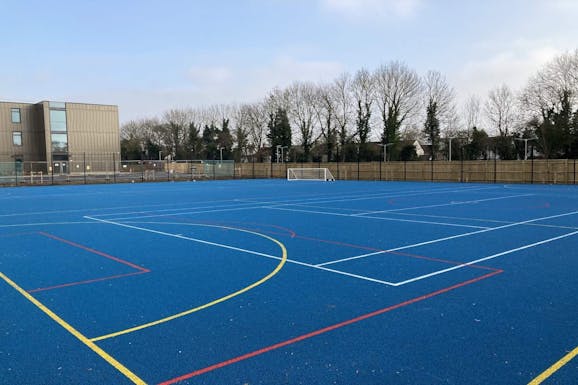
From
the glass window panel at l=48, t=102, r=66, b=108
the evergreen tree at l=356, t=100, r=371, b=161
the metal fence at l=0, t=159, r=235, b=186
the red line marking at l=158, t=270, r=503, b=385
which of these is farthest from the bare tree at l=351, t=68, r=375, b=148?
the red line marking at l=158, t=270, r=503, b=385

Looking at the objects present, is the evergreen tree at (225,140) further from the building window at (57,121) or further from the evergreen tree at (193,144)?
the building window at (57,121)

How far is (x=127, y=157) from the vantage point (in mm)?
90312

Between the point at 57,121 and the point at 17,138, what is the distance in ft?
18.7

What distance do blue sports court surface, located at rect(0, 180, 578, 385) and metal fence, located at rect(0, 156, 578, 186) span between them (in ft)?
94.0

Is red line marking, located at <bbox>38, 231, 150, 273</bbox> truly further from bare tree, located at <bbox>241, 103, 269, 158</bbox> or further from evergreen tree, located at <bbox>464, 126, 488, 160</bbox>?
bare tree, located at <bbox>241, 103, 269, 158</bbox>

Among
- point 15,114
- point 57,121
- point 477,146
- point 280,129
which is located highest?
point 15,114

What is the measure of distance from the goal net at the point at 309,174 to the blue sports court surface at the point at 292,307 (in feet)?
123

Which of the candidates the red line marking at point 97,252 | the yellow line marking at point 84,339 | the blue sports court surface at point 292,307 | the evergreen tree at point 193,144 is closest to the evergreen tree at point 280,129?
the evergreen tree at point 193,144

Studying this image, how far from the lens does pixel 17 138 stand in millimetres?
61188

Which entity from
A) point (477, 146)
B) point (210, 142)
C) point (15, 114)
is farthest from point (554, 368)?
point (210, 142)

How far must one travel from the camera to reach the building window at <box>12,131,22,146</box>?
60838 mm

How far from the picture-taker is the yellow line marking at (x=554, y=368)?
4039mm

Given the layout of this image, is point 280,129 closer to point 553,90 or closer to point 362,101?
point 362,101

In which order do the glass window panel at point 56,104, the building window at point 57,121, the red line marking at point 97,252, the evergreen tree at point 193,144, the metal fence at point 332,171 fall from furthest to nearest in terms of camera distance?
the evergreen tree at point 193,144
the building window at point 57,121
the glass window panel at point 56,104
the metal fence at point 332,171
the red line marking at point 97,252
